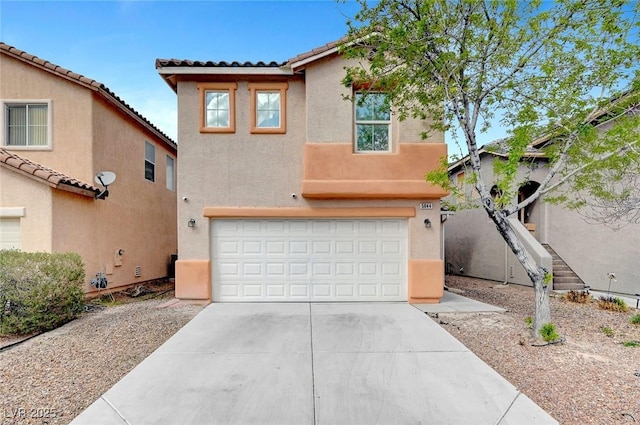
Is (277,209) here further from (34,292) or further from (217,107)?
(34,292)

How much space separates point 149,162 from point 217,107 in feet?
19.9

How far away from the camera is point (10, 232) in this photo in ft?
29.1

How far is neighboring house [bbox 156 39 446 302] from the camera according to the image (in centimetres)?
911

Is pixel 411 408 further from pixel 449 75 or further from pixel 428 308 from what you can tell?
pixel 449 75

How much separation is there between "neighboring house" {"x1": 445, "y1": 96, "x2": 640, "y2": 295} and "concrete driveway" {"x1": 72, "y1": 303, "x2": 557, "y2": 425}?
5.13 m

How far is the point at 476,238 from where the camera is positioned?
15609 millimetres

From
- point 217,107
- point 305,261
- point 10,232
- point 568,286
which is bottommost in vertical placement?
point 568,286

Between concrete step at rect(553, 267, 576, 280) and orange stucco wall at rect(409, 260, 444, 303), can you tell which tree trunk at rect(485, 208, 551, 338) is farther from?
concrete step at rect(553, 267, 576, 280)

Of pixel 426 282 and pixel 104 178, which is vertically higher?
pixel 104 178

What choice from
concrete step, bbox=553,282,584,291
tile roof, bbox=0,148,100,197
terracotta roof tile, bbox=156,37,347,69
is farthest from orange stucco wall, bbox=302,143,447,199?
concrete step, bbox=553,282,584,291

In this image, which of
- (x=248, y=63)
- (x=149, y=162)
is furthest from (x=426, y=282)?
(x=149, y=162)

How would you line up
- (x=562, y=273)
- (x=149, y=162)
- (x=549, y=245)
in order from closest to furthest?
(x=562, y=273) → (x=549, y=245) → (x=149, y=162)

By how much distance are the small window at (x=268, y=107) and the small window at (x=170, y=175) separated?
26.8 feet

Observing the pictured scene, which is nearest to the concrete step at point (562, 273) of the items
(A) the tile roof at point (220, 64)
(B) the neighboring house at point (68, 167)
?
(A) the tile roof at point (220, 64)
